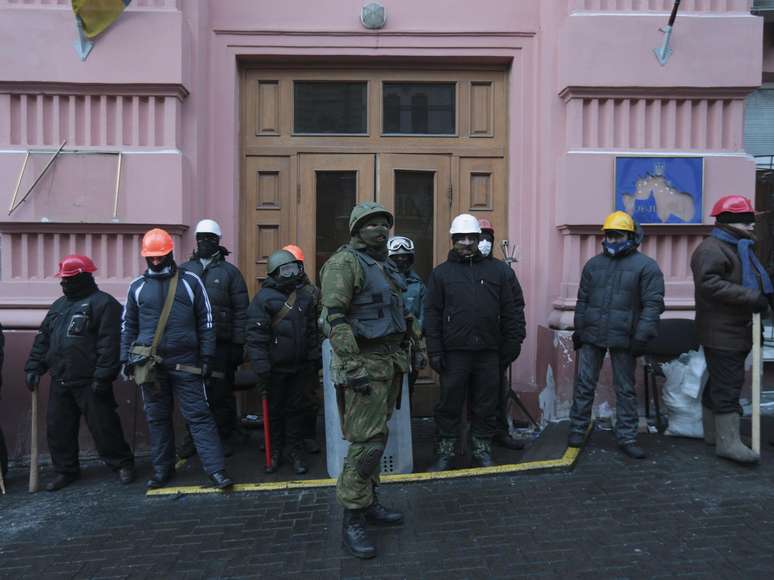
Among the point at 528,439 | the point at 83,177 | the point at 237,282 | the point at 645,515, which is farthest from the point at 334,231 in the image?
the point at 645,515

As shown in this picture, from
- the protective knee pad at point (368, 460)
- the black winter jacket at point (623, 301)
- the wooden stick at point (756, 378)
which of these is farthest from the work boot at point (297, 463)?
the wooden stick at point (756, 378)

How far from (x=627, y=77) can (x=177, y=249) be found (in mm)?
4761

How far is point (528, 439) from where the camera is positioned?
19.5 feet

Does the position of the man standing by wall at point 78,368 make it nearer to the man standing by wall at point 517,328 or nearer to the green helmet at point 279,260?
the green helmet at point 279,260

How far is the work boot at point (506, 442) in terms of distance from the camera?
5.64 metres

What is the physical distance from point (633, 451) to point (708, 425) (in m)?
0.81

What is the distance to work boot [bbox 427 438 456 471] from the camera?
16.6 ft

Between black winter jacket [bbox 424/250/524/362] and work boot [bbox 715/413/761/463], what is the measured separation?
1.75 metres

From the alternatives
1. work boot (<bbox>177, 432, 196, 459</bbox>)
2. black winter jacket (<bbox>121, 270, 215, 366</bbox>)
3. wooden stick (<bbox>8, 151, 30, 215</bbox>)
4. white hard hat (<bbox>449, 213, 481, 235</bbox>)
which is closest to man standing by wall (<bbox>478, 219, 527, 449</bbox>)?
white hard hat (<bbox>449, 213, 481, 235</bbox>)

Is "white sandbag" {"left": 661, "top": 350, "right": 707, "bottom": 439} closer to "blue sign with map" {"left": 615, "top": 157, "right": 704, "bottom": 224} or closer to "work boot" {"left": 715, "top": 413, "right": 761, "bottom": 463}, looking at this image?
A: "work boot" {"left": 715, "top": 413, "right": 761, "bottom": 463}

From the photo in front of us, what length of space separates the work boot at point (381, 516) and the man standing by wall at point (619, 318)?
1964mm

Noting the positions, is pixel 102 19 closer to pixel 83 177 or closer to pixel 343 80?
pixel 83 177

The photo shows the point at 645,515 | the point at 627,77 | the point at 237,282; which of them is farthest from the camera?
the point at 627,77

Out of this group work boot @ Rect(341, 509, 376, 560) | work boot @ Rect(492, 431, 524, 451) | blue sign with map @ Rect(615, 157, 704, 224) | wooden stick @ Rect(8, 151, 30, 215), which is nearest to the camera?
work boot @ Rect(341, 509, 376, 560)
